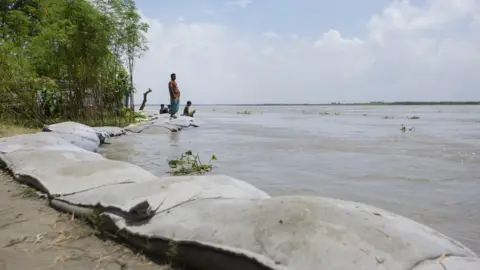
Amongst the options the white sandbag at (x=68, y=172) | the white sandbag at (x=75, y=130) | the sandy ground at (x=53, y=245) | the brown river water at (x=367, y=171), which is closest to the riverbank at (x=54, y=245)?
the sandy ground at (x=53, y=245)

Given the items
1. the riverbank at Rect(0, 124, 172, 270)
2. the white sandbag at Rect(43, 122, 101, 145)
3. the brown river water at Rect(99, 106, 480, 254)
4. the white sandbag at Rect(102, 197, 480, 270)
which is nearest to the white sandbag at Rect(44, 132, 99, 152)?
the white sandbag at Rect(43, 122, 101, 145)

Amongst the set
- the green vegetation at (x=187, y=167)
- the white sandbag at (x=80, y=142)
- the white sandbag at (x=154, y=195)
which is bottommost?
the green vegetation at (x=187, y=167)

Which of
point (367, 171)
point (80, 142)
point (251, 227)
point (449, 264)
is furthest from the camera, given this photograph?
Result: point (80, 142)

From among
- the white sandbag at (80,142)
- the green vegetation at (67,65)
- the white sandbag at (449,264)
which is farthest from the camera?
the green vegetation at (67,65)

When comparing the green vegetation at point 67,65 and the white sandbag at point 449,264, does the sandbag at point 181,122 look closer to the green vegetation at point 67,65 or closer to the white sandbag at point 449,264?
the green vegetation at point 67,65

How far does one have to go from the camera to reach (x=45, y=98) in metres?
9.25

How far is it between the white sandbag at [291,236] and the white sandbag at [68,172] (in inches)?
29.1

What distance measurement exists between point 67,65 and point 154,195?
8.12m

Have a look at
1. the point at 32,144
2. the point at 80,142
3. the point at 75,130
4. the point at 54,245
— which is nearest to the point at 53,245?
the point at 54,245

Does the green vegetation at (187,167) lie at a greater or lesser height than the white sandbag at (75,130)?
lesser

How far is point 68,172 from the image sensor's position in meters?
2.90

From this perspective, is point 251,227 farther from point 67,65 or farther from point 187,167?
point 67,65

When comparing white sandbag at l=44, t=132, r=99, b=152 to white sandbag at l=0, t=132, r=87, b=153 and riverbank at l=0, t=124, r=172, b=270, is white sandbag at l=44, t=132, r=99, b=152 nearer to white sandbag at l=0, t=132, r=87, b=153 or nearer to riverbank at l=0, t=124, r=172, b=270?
white sandbag at l=0, t=132, r=87, b=153

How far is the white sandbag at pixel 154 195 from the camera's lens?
6.64ft
